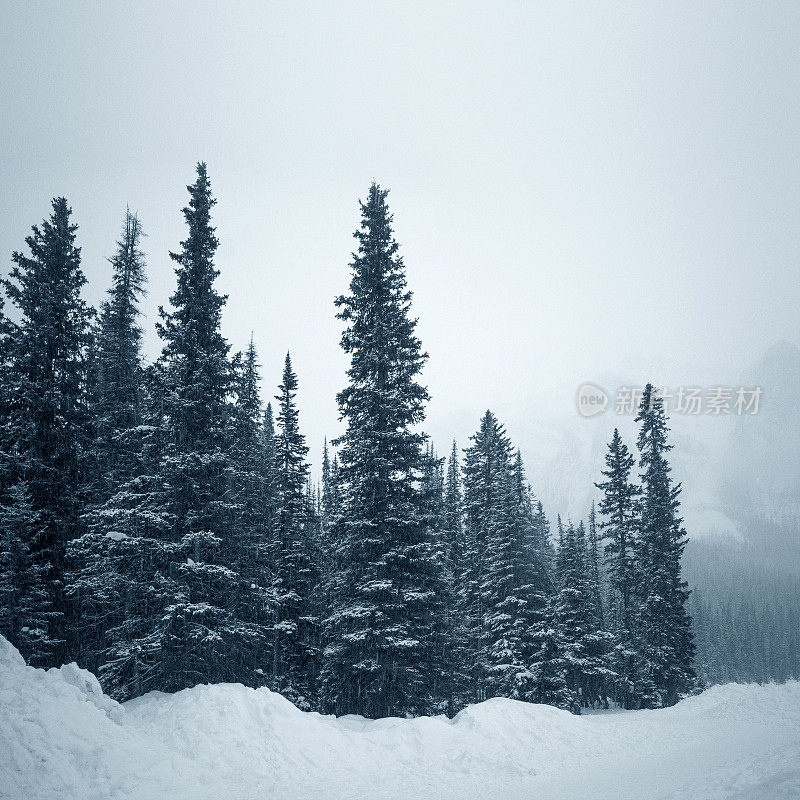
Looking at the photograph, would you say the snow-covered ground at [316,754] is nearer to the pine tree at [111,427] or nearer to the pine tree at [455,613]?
the pine tree at [111,427]

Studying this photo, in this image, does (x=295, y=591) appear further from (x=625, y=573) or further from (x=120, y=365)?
(x=625, y=573)

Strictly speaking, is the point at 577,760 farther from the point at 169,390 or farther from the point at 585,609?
the point at 585,609

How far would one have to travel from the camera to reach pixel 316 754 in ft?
36.5

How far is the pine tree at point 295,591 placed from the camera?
74.7 feet

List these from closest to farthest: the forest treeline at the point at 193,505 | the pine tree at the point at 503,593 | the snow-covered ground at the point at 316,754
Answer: the snow-covered ground at the point at 316,754 < the forest treeline at the point at 193,505 < the pine tree at the point at 503,593

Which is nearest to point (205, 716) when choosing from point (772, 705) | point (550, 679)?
point (550, 679)

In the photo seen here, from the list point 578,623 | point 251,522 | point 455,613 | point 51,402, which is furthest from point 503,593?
point 51,402

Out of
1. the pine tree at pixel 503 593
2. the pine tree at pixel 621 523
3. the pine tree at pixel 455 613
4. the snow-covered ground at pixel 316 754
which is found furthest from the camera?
the pine tree at pixel 621 523

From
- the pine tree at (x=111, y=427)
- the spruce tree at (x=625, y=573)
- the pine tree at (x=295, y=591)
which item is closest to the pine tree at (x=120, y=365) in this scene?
the pine tree at (x=111, y=427)

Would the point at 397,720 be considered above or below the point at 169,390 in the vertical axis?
below

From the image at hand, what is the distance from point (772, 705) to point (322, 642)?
19239mm

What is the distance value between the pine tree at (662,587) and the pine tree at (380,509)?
69.5 ft

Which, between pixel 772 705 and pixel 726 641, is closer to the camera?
pixel 772 705

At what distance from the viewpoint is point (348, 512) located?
1675cm
